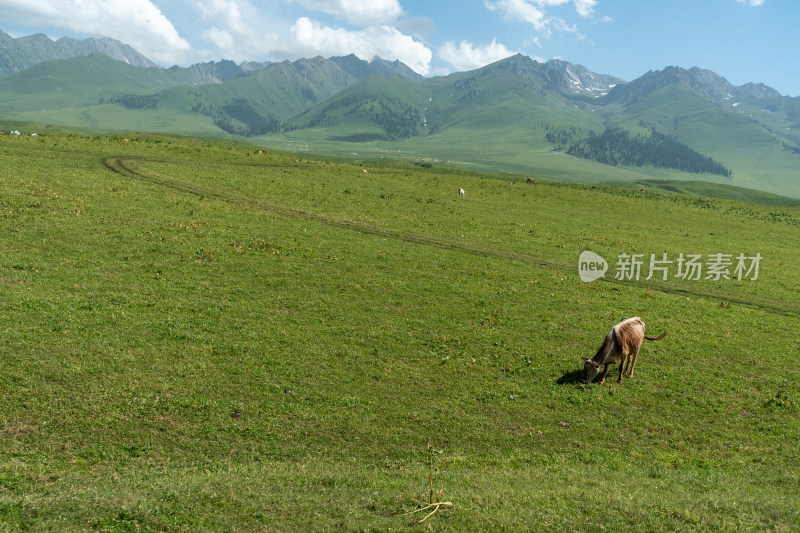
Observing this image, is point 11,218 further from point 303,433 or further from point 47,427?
point 303,433

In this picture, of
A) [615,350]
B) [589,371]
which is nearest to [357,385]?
[589,371]

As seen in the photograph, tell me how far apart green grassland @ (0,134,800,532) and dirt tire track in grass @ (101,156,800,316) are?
58cm

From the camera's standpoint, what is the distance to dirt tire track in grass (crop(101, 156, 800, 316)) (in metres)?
35.4

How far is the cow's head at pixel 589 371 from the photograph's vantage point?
68.4ft

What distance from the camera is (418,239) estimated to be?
45.5 m

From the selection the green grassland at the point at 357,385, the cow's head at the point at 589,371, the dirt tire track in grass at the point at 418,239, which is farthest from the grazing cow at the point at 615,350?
the dirt tire track in grass at the point at 418,239

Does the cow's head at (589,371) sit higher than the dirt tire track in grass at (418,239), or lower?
lower

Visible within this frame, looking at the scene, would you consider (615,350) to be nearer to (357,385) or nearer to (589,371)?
(589,371)

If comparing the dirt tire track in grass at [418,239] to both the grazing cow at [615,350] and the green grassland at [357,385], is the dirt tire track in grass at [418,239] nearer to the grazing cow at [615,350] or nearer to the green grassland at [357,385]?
the green grassland at [357,385]

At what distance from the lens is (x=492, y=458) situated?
15828mm

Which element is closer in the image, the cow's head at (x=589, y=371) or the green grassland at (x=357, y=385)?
the green grassland at (x=357, y=385)

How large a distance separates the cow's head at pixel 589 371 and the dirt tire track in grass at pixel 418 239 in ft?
61.0

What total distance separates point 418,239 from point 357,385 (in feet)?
89.2

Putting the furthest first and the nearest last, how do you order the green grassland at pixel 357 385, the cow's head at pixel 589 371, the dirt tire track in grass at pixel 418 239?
the dirt tire track in grass at pixel 418 239, the cow's head at pixel 589 371, the green grassland at pixel 357 385
